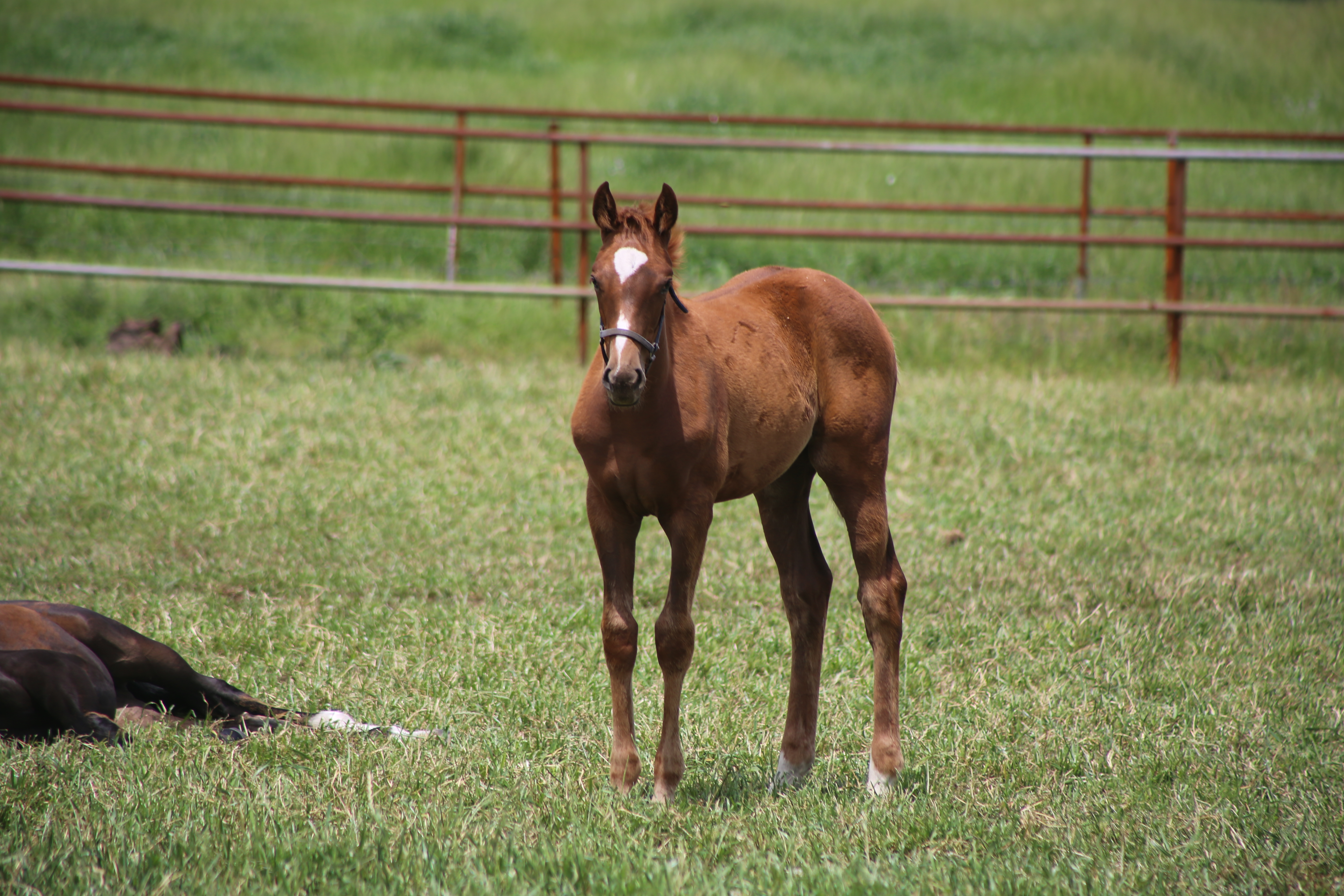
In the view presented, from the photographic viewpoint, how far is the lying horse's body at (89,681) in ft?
11.0

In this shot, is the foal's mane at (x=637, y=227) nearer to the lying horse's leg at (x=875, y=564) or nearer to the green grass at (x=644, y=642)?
the lying horse's leg at (x=875, y=564)

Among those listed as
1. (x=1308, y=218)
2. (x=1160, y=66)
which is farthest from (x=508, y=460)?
(x=1160, y=66)

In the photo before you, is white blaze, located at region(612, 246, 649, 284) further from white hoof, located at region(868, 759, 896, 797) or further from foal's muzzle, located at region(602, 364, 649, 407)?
white hoof, located at region(868, 759, 896, 797)

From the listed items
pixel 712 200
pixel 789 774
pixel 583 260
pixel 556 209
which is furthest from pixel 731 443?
pixel 556 209

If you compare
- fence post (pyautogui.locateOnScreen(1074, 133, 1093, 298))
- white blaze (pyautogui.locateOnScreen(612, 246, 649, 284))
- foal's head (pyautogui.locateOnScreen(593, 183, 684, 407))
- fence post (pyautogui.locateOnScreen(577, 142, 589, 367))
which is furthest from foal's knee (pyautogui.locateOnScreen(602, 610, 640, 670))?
fence post (pyautogui.locateOnScreen(1074, 133, 1093, 298))

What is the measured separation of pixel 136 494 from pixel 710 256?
726 centimetres

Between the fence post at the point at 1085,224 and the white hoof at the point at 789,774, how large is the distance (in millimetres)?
7770

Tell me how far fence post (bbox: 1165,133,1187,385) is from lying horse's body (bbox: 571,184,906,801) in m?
6.15

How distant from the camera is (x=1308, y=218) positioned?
9.33 metres

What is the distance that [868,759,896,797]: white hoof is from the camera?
3178 mm

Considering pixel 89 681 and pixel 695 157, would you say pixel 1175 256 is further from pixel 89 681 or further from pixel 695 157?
pixel 89 681

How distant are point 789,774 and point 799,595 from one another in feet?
1.68

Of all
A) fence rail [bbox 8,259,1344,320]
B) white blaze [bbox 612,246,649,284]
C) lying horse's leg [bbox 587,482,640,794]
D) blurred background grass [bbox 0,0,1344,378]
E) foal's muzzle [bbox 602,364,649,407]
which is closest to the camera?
foal's muzzle [bbox 602,364,649,407]

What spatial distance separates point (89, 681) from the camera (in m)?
3.50
